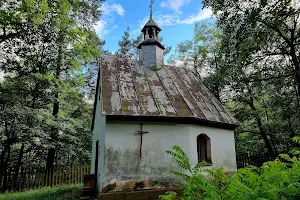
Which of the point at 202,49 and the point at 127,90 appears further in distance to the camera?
the point at 202,49

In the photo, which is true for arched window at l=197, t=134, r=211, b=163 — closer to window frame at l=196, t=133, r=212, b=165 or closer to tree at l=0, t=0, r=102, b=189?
window frame at l=196, t=133, r=212, b=165

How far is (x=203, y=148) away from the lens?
838 centimetres

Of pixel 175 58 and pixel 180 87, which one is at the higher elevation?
pixel 175 58

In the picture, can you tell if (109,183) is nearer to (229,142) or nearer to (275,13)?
(229,142)

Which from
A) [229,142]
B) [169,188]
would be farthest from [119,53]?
[169,188]

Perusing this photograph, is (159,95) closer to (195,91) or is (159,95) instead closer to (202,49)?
(195,91)

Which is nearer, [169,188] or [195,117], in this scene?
[169,188]

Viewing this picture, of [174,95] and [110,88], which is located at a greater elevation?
[110,88]

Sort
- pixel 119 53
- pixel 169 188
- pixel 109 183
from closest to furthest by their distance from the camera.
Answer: pixel 109 183 → pixel 169 188 → pixel 119 53

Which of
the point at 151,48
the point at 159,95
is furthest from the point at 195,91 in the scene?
the point at 151,48

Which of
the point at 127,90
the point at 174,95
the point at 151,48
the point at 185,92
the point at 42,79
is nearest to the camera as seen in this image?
the point at 127,90

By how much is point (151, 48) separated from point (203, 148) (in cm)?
582

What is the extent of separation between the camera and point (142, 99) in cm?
803

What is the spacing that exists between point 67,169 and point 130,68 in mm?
7680
